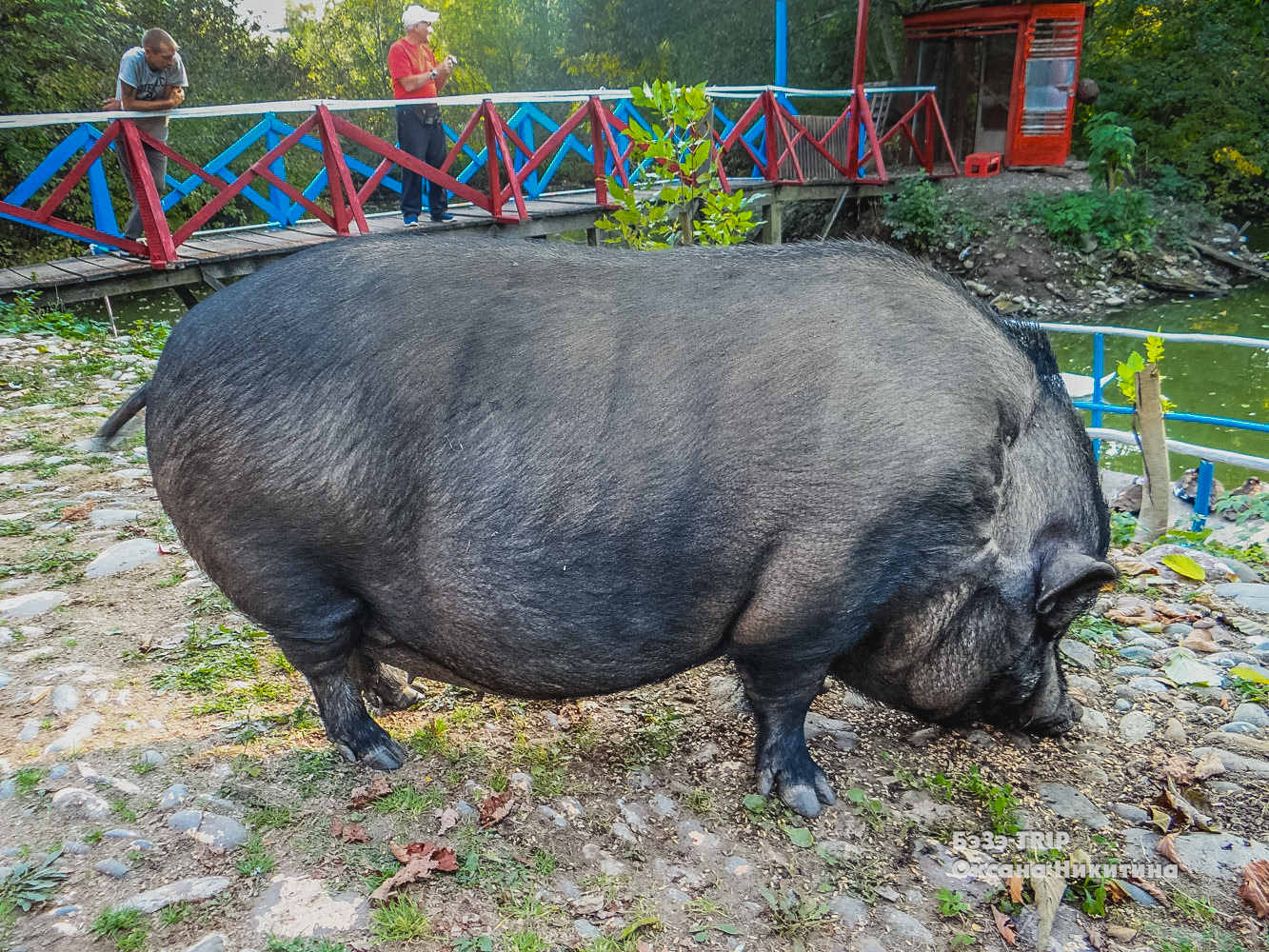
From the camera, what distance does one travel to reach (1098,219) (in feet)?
50.4

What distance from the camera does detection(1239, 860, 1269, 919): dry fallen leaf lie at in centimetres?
215

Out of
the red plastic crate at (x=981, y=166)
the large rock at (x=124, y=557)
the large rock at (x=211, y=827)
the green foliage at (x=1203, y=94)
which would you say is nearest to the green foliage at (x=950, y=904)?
the large rock at (x=211, y=827)

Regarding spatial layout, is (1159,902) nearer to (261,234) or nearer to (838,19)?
(261,234)

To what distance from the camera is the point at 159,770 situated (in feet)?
7.92

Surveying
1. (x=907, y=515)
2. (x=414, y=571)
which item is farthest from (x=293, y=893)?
(x=907, y=515)

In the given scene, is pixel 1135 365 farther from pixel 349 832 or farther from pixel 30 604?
pixel 30 604

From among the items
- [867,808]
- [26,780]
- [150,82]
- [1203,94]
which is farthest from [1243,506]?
[1203,94]

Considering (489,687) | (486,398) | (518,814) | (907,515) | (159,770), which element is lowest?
(518,814)

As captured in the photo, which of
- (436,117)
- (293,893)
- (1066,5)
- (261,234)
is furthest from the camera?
(1066,5)

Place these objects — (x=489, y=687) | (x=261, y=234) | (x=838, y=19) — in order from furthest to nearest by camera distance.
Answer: (x=838, y=19), (x=261, y=234), (x=489, y=687)

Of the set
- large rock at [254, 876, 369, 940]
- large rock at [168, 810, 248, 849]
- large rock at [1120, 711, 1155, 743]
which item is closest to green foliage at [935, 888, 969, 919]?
large rock at [1120, 711, 1155, 743]

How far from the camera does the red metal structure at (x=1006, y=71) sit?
54.3 ft

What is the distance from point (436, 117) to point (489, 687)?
6.79m

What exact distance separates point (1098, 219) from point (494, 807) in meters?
16.2
